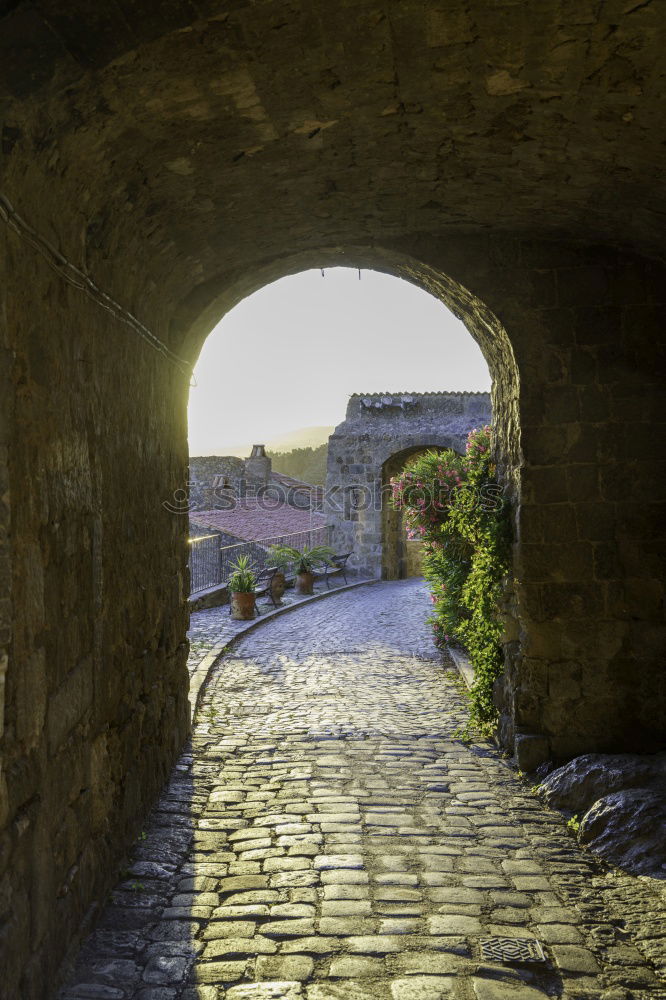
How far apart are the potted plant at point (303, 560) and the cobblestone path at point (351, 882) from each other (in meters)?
8.62

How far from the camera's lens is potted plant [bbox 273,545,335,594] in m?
14.9

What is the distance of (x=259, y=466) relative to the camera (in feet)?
96.4

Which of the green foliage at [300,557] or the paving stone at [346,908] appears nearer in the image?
the paving stone at [346,908]

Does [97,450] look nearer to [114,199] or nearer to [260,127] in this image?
[114,199]

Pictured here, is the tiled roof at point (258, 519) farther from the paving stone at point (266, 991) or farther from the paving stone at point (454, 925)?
the paving stone at point (266, 991)

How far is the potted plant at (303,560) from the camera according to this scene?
1490 cm

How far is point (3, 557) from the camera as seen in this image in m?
2.26

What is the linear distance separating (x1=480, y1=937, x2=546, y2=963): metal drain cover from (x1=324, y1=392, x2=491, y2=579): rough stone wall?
15.0 meters

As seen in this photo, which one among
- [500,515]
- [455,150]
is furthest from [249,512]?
[455,150]

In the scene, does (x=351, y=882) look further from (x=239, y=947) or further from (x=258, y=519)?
(x=258, y=519)

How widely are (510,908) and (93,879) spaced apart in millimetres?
1748

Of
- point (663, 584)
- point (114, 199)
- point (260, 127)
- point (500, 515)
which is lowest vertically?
point (663, 584)

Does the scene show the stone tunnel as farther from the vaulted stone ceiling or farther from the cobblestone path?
the cobblestone path

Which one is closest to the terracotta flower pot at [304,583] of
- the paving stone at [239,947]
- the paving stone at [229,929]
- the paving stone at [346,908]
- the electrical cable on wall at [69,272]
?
the electrical cable on wall at [69,272]
